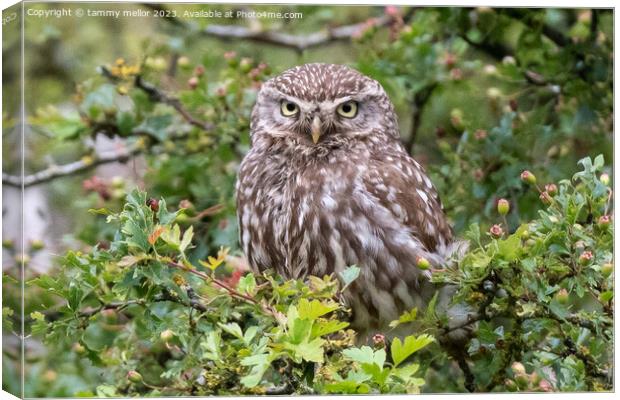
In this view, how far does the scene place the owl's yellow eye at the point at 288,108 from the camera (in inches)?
105

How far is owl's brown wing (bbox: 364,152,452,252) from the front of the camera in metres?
2.66

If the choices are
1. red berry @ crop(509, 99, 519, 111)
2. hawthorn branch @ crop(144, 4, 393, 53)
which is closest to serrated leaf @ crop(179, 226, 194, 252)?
hawthorn branch @ crop(144, 4, 393, 53)

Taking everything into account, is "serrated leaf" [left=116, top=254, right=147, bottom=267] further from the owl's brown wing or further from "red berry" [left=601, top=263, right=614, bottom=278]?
"red berry" [left=601, top=263, right=614, bottom=278]

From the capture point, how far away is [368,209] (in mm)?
2621

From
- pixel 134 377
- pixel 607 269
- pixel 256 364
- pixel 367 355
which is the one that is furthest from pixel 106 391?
pixel 607 269

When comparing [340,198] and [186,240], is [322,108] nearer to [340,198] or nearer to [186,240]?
Answer: [340,198]

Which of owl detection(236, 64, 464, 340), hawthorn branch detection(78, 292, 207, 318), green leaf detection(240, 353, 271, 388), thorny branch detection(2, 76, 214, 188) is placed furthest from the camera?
thorny branch detection(2, 76, 214, 188)

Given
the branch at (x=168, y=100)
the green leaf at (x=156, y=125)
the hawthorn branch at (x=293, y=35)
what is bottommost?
the green leaf at (x=156, y=125)

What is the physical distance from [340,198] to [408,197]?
183 mm

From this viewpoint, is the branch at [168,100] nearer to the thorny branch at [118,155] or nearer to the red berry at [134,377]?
the thorny branch at [118,155]

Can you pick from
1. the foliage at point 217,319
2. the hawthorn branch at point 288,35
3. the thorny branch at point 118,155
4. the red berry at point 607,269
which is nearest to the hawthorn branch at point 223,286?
the foliage at point 217,319

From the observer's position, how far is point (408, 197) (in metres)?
2.69

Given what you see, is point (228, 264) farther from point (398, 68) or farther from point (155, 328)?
point (398, 68)

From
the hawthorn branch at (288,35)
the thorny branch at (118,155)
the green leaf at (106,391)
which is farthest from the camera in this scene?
the hawthorn branch at (288,35)
